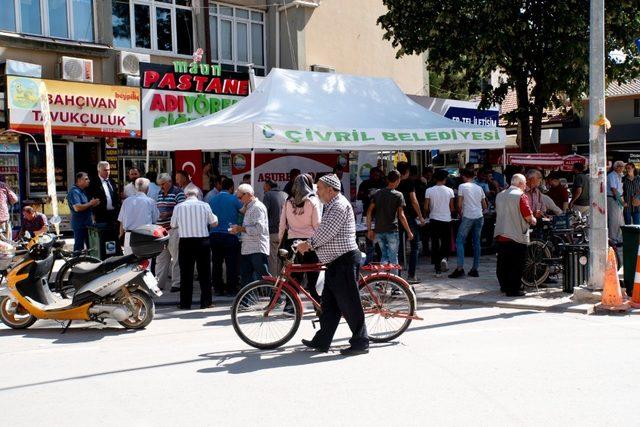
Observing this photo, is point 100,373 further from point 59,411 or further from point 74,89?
point 74,89

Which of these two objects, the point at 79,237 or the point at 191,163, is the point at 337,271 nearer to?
the point at 79,237

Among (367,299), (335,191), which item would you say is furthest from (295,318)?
(335,191)

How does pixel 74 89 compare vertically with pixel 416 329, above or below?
above

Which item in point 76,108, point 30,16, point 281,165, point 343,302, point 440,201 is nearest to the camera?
point 343,302

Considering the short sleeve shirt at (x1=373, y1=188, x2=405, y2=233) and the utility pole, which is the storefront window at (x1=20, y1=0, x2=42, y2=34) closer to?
the short sleeve shirt at (x1=373, y1=188, x2=405, y2=233)

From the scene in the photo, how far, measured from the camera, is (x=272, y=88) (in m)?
12.9

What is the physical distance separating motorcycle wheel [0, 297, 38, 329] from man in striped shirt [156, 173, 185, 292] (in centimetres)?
293

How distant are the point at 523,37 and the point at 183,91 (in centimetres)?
829

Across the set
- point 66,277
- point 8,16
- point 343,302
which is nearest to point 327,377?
point 343,302

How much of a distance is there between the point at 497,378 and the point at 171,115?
1236 centimetres

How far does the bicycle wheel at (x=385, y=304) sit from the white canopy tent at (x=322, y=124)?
3.96 m

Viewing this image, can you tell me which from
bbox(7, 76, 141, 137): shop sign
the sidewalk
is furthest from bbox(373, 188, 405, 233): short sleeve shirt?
bbox(7, 76, 141, 137): shop sign

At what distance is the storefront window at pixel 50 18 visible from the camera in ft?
53.3

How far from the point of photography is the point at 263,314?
711 cm
